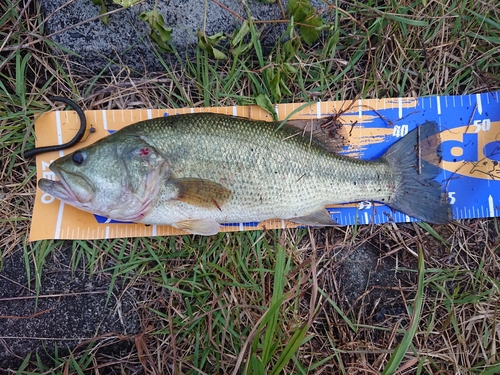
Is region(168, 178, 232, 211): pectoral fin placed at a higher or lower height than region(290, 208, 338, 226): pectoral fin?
higher

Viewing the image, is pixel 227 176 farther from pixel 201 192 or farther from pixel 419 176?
pixel 419 176

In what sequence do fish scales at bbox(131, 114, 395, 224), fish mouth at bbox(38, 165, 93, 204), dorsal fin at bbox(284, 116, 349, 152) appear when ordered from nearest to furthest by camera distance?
fish mouth at bbox(38, 165, 93, 204)
fish scales at bbox(131, 114, 395, 224)
dorsal fin at bbox(284, 116, 349, 152)

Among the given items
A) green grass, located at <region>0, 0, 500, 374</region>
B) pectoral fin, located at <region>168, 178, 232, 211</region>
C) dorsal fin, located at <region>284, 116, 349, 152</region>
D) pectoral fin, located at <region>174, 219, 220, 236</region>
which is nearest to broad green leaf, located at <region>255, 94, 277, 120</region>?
green grass, located at <region>0, 0, 500, 374</region>

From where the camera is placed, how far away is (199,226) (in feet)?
9.18

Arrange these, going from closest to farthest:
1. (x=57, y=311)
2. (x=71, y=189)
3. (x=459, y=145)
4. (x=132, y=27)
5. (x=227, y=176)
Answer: (x=71, y=189) < (x=227, y=176) < (x=57, y=311) < (x=132, y=27) < (x=459, y=145)

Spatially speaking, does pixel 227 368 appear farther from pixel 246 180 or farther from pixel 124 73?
pixel 124 73

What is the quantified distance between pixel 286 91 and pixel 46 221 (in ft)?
7.80

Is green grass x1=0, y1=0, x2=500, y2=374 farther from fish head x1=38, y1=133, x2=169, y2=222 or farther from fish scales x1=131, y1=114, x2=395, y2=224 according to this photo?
fish head x1=38, y1=133, x2=169, y2=222

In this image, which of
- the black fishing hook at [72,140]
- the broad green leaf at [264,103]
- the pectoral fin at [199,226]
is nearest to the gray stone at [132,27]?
the black fishing hook at [72,140]

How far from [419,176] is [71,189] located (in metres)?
2.89

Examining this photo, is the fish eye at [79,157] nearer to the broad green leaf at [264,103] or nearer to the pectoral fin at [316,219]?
the broad green leaf at [264,103]

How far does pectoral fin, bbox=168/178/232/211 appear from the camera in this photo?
8.71ft

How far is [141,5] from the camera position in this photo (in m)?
3.07

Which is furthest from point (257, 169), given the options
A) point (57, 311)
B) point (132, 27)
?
point (57, 311)
